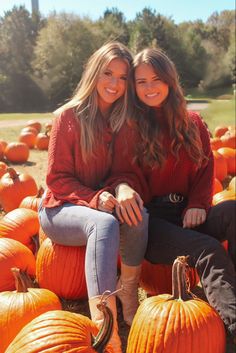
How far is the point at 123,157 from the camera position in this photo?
3.14 m

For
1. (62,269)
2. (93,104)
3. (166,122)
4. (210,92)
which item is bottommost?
(210,92)

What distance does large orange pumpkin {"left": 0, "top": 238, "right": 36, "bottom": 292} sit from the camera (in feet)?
10.2

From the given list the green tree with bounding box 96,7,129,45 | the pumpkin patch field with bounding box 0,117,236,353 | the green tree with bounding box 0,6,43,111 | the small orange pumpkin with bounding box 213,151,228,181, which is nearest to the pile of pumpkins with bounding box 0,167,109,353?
the pumpkin patch field with bounding box 0,117,236,353

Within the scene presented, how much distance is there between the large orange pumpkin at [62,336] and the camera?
6.41 ft

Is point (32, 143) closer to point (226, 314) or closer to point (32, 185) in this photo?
point (32, 185)

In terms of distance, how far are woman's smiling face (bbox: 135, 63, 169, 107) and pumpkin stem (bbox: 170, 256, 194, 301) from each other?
4.28 ft

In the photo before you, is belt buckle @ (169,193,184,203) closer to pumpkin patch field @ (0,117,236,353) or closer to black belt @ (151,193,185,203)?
black belt @ (151,193,185,203)

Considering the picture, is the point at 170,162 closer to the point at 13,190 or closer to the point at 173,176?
the point at 173,176

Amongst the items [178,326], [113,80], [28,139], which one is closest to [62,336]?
[178,326]

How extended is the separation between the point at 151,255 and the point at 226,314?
663 mm

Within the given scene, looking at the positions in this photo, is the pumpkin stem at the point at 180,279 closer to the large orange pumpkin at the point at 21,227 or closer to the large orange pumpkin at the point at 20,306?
the large orange pumpkin at the point at 20,306

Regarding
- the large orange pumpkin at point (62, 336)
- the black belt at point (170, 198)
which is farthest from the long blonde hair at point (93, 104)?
the large orange pumpkin at point (62, 336)

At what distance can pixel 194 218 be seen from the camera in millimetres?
2971

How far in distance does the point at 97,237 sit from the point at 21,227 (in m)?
1.43
